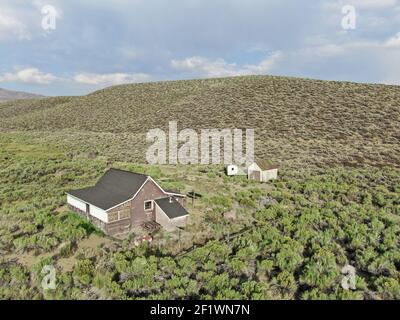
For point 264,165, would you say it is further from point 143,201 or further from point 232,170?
point 143,201

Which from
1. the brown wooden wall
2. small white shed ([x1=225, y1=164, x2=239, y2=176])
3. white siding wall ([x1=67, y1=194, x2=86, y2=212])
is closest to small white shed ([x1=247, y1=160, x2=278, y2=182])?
small white shed ([x1=225, y1=164, x2=239, y2=176])

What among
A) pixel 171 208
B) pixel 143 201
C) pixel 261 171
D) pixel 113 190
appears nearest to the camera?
pixel 143 201

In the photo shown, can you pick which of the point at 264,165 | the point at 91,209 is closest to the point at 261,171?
the point at 264,165

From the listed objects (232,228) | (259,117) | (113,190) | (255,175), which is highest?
(259,117)

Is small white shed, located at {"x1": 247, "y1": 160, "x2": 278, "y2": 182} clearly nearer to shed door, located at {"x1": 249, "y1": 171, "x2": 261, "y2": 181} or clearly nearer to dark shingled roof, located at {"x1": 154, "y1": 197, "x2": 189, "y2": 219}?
shed door, located at {"x1": 249, "y1": 171, "x2": 261, "y2": 181}

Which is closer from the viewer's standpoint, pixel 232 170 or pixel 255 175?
pixel 255 175

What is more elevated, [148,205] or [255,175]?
[255,175]
